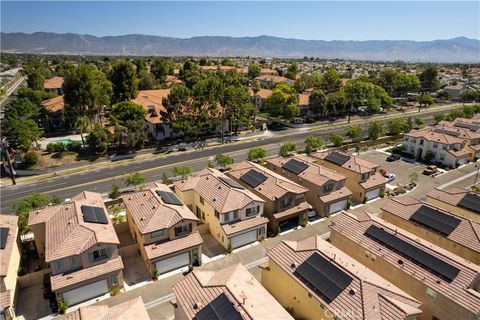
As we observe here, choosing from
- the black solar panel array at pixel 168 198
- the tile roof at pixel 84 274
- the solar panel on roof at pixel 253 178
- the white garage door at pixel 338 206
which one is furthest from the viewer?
the white garage door at pixel 338 206

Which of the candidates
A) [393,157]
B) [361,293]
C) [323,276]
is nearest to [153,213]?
[323,276]

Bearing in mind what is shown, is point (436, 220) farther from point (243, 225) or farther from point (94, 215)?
point (94, 215)

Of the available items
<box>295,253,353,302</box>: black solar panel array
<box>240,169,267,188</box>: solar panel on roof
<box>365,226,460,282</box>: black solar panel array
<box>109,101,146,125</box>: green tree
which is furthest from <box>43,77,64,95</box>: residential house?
<box>365,226,460,282</box>: black solar panel array

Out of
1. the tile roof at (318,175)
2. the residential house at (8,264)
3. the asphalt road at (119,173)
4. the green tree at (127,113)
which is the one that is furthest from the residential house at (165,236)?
the green tree at (127,113)

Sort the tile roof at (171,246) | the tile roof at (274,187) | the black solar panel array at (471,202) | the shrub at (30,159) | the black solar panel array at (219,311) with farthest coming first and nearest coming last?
the shrub at (30,159) < the tile roof at (274,187) < the black solar panel array at (471,202) < the tile roof at (171,246) < the black solar panel array at (219,311)

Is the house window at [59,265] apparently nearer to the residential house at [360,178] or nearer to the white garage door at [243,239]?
the white garage door at [243,239]

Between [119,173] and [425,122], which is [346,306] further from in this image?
[425,122]

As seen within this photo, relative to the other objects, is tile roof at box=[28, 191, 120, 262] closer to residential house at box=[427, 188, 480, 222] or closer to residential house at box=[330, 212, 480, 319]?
residential house at box=[330, 212, 480, 319]
